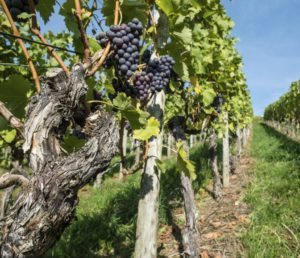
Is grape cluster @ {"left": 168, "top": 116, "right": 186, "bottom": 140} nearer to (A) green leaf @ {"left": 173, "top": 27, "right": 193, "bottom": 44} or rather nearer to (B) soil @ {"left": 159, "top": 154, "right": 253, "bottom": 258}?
(B) soil @ {"left": 159, "top": 154, "right": 253, "bottom": 258}

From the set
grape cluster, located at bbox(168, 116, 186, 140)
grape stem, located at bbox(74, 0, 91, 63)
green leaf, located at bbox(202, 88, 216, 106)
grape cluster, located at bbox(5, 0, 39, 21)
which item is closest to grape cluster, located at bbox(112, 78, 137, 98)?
grape stem, located at bbox(74, 0, 91, 63)

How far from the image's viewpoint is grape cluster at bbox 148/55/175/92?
2631 millimetres

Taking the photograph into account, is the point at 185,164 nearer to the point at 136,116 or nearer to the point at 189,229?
the point at 136,116

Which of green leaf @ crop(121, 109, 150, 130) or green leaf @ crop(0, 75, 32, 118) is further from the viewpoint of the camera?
green leaf @ crop(121, 109, 150, 130)

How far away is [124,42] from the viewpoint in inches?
80.4

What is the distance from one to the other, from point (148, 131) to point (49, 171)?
2.78 ft

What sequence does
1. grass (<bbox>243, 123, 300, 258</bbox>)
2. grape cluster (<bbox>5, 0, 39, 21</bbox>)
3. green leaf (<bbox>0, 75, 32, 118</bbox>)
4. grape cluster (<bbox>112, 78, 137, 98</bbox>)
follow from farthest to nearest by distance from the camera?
grass (<bbox>243, 123, 300, 258</bbox>) → grape cluster (<bbox>112, 78, 137, 98</bbox>) → green leaf (<bbox>0, 75, 32, 118</bbox>) → grape cluster (<bbox>5, 0, 39, 21</bbox>)

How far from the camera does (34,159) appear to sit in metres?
1.78

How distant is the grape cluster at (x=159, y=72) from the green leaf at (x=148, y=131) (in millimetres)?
332

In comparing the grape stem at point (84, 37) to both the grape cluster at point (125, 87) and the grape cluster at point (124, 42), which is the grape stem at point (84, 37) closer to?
the grape cluster at point (124, 42)

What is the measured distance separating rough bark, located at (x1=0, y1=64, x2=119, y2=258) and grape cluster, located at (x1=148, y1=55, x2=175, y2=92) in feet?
2.51

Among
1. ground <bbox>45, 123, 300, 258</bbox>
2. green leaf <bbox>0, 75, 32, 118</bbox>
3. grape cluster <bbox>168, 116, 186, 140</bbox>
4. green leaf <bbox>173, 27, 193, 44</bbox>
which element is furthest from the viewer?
grape cluster <bbox>168, 116, 186, 140</bbox>

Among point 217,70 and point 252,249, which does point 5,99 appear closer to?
point 252,249

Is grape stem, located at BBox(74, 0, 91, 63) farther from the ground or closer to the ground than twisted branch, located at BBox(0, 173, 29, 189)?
farther from the ground
